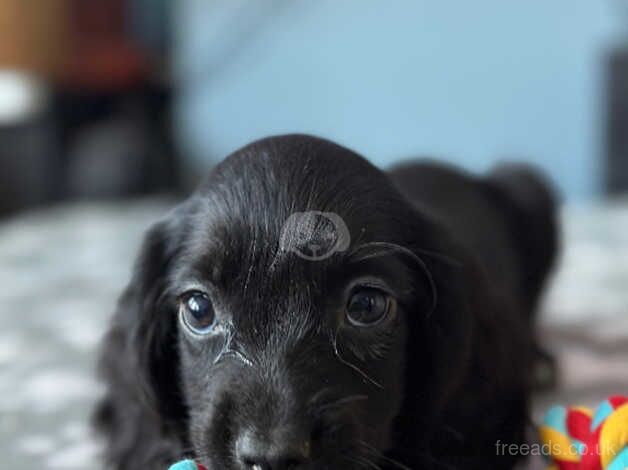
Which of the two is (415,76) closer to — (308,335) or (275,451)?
(308,335)

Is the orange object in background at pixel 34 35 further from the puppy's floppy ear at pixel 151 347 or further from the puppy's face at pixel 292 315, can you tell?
the puppy's face at pixel 292 315

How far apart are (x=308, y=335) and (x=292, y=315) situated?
29 millimetres

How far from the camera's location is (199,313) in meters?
1.10

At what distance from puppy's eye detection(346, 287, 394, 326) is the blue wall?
2858 millimetres

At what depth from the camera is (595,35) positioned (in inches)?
160

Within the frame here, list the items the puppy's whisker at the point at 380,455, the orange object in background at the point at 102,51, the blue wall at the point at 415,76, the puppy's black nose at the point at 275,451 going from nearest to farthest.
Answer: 1. the puppy's black nose at the point at 275,451
2. the puppy's whisker at the point at 380,455
3. the blue wall at the point at 415,76
4. the orange object in background at the point at 102,51

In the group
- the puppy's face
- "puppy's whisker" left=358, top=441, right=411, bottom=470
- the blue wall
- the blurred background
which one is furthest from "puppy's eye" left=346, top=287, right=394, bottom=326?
the blue wall

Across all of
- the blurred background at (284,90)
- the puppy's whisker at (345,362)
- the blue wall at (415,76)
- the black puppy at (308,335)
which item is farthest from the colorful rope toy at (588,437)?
the blue wall at (415,76)

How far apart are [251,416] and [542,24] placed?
139 inches

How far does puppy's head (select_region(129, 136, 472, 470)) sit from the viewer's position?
0.95 metres

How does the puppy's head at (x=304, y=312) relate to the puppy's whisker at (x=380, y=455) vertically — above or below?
above

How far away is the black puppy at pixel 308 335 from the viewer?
97 centimetres

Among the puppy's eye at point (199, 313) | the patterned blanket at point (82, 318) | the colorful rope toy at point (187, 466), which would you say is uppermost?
the puppy's eye at point (199, 313)

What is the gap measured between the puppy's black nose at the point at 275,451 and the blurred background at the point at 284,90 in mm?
2269
